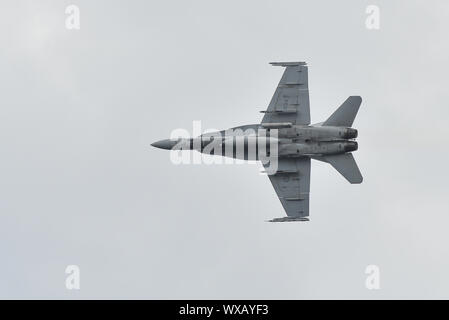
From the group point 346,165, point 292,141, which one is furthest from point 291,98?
point 346,165

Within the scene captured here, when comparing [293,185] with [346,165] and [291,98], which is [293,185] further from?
[291,98]

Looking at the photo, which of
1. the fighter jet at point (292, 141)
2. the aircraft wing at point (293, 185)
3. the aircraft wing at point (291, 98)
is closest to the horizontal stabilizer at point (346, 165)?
the fighter jet at point (292, 141)

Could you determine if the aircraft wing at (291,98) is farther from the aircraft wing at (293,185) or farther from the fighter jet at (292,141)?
the aircraft wing at (293,185)

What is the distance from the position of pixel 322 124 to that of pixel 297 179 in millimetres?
3869

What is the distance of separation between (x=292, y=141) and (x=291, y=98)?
2.78 metres

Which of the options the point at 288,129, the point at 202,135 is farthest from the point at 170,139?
the point at 288,129

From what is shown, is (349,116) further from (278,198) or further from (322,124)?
(278,198)

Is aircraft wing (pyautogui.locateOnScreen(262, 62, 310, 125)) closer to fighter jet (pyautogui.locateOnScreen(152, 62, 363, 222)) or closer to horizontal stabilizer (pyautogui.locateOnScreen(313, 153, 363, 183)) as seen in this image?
fighter jet (pyautogui.locateOnScreen(152, 62, 363, 222))

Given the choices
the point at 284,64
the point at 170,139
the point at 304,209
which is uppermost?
the point at 284,64

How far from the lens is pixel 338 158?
6731 centimetres

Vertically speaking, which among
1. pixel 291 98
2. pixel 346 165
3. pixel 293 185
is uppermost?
pixel 291 98

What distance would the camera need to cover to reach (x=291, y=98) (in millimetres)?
67812

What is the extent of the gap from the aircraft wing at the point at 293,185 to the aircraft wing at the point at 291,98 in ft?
8.58

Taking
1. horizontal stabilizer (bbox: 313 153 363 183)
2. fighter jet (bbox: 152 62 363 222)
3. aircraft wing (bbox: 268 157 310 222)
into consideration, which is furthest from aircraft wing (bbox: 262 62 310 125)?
horizontal stabilizer (bbox: 313 153 363 183)
